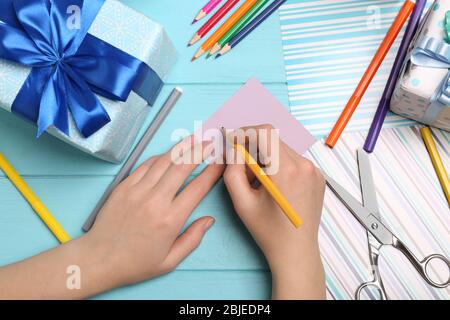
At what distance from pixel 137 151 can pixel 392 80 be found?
357mm

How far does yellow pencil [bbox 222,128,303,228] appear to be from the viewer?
483 millimetres

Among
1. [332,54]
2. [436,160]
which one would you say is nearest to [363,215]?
[436,160]

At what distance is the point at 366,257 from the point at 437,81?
0.23 metres

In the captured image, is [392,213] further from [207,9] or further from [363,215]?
[207,9]

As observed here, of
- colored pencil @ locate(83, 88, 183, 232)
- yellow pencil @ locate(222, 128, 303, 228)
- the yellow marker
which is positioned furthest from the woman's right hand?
the yellow marker

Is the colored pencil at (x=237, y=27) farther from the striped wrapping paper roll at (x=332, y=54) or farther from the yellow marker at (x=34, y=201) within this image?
the yellow marker at (x=34, y=201)

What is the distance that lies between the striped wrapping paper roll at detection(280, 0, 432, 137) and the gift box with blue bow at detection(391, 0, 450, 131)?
69mm

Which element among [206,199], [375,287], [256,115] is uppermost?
[256,115]

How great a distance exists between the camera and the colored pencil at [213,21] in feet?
2.04

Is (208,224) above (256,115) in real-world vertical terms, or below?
below

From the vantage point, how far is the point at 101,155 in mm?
549

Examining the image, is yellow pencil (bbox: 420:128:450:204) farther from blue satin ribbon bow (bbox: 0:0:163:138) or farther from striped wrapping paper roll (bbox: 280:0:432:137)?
blue satin ribbon bow (bbox: 0:0:163:138)

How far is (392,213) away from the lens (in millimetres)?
586

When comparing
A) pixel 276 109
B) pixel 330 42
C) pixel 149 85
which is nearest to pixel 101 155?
pixel 149 85
